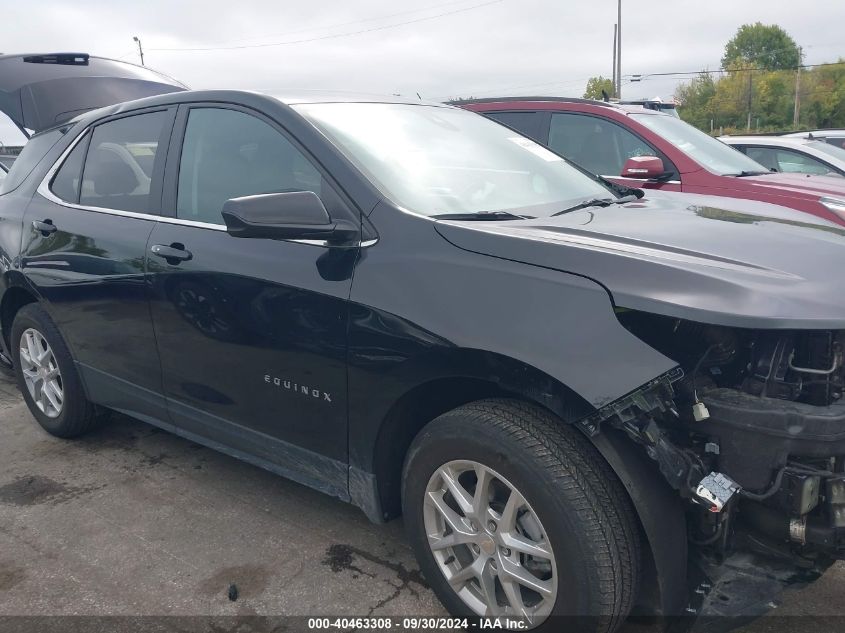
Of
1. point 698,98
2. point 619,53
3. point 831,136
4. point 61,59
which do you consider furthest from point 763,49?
point 61,59

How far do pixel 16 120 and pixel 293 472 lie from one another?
144 inches

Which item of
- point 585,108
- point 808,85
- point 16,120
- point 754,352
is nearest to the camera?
point 754,352

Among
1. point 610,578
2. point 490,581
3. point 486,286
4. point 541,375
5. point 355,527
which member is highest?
point 486,286

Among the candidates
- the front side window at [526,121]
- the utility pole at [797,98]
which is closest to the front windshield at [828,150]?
the front side window at [526,121]

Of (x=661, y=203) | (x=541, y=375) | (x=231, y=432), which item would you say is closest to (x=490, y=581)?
(x=541, y=375)

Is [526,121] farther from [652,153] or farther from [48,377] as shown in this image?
[48,377]

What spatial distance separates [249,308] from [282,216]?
471mm

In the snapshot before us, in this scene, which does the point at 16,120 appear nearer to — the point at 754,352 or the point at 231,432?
the point at 231,432

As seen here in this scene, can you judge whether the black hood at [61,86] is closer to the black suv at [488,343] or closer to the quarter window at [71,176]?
the quarter window at [71,176]

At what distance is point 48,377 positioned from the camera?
13.4 ft

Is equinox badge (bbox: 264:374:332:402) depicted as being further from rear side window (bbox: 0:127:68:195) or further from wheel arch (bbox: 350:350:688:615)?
rear side window (bbox: 0:127:68:195)

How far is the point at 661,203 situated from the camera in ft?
10.0

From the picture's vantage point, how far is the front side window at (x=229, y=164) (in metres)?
2.84

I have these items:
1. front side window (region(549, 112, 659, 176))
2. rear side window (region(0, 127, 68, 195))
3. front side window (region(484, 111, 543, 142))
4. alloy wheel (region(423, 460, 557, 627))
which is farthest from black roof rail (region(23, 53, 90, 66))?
alloy wheel (region(423, 460, 557, 627))
